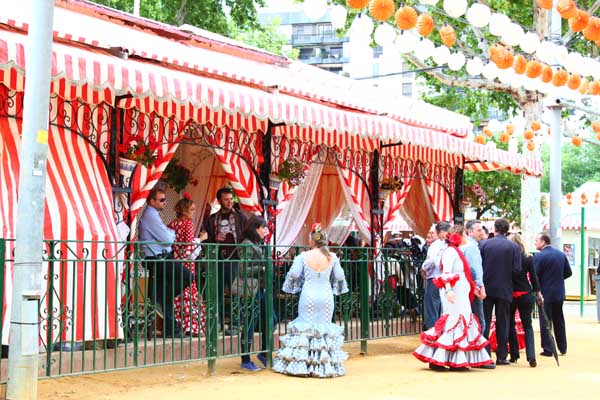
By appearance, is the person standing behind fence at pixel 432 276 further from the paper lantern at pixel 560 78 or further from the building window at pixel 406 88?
the building window at pixel 406 88

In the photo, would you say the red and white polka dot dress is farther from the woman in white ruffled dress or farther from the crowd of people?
the woman in white ruffled dress

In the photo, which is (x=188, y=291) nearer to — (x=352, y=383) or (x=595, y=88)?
(x=352, y=383)

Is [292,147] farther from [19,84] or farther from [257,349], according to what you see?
[19,84]

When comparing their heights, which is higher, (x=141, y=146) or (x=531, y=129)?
(x=531, y=129)

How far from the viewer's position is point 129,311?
8195mm

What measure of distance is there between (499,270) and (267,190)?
3510 millimetres

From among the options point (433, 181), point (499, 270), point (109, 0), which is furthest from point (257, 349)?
point (109, 0)

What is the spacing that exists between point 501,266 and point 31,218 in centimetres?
610

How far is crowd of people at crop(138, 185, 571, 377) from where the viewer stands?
9.17 metres

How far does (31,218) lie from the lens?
661 cm

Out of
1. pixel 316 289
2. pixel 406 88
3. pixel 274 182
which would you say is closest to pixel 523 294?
pixel 316 289

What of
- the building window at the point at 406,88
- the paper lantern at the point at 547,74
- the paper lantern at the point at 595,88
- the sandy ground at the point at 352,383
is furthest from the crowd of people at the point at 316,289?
the building window at the point at 406,88

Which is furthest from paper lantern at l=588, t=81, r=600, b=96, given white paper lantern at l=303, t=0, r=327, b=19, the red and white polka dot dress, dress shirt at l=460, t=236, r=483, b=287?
the red and white polka dot dress

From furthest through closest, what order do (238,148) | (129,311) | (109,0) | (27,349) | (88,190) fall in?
(109,0)
(238,148)
(88,190)
(129,311)
(27,349)
